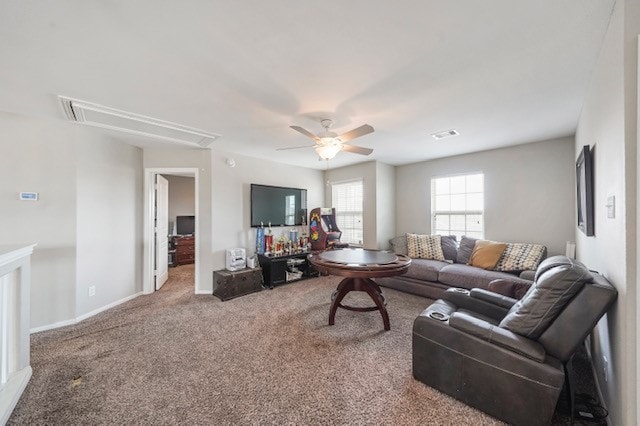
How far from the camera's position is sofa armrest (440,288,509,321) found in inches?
78.3

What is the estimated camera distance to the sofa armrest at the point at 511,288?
101 inches

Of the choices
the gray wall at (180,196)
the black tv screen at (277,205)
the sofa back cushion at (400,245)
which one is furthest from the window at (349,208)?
the gray wall at (180,196)

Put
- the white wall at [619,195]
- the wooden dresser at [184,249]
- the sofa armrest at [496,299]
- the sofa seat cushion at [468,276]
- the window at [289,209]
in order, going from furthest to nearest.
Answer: the wooden dresser at [184,249], the window at [289,209], the sofa seat cushion at [468,276], the sofa armrest at [496,299], the white wall at [619,195]

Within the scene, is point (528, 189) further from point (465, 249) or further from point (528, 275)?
point (528, 275)

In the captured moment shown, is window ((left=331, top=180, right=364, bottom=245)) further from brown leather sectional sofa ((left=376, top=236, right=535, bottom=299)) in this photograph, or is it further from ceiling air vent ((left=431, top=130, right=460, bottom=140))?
ceiling air vent ((left=431, top=130, right=460, bottom=140))

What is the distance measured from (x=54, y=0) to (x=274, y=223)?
373 cm

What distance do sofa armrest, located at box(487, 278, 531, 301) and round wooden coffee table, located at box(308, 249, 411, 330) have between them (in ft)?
3.46

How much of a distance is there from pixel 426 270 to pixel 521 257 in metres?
1.26

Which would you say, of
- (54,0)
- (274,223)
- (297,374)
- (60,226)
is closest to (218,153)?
(274,223)

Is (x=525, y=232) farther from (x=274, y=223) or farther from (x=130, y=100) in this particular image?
(x=130, y=100)

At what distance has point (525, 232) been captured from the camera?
354cm

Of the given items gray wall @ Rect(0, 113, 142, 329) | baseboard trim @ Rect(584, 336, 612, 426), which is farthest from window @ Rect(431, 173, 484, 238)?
gray wall @ Rect(0, 113, 142, 329)

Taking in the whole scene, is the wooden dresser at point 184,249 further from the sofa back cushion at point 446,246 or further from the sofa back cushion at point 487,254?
the sofa back cushion at point 487,254

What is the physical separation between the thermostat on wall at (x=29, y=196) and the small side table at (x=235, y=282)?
223cm
